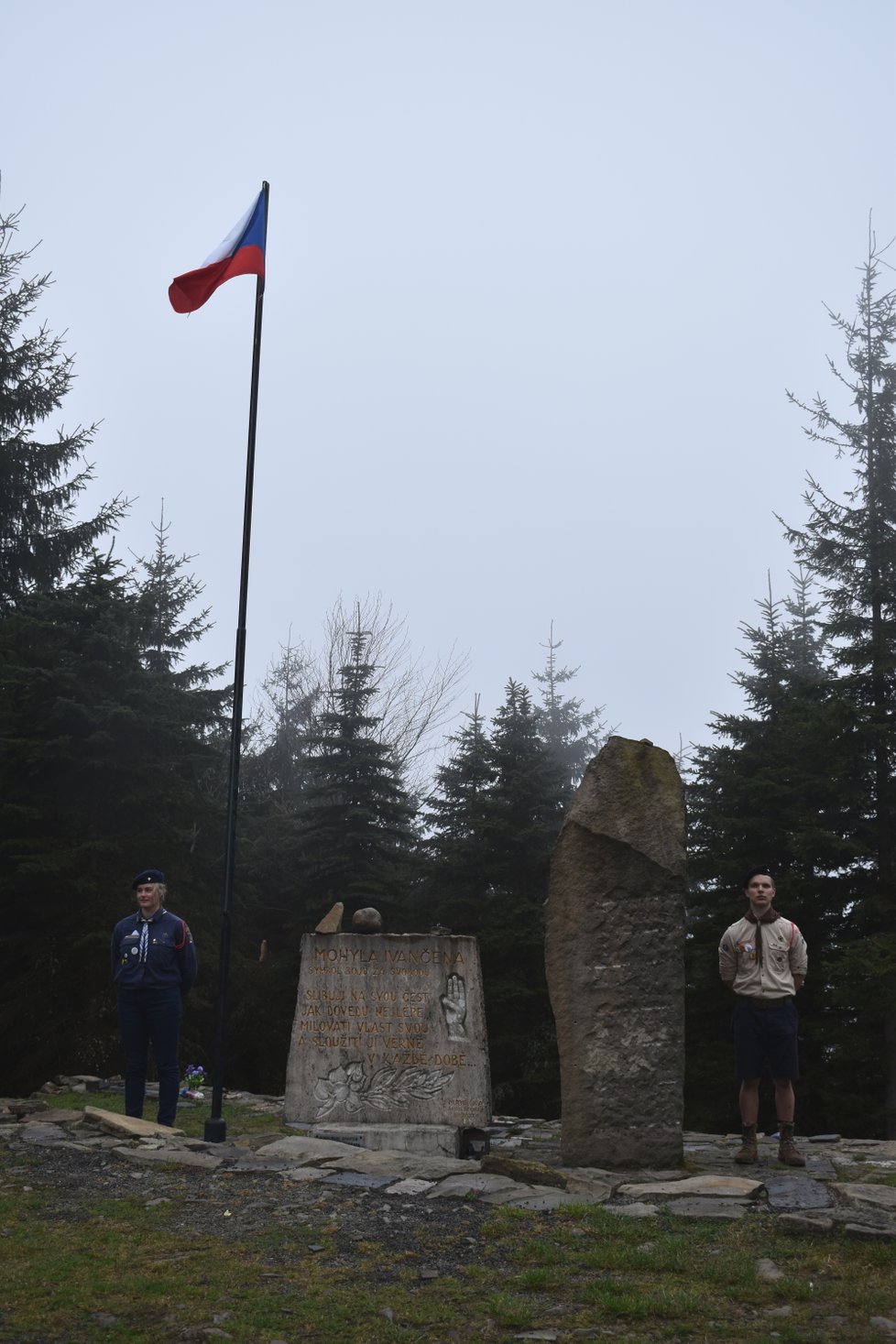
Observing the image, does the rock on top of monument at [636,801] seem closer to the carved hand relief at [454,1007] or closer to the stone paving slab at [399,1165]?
the carved hand relief at [454,1007]

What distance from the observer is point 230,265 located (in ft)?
33.9

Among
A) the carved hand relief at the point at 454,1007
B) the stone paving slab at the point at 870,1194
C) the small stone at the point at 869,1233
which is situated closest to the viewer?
the small stone at the point at 869,1233

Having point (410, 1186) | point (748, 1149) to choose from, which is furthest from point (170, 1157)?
point (748, 1149)

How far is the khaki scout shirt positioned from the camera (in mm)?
7902

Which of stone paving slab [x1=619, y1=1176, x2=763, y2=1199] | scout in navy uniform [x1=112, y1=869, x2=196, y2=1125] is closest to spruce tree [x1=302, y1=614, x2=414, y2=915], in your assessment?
scout in navy uniform [x1=112, y1=869, x2=196, y2=1125]

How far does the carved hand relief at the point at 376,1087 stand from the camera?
9188 millimetres

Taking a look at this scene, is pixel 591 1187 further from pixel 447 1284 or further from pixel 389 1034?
pixel 389 1034

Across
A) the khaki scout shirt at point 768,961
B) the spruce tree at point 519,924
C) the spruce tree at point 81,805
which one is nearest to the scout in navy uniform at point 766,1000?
the khaki scout shirt at point 768,961

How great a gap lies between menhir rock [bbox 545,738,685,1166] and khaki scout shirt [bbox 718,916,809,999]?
389 millimetres

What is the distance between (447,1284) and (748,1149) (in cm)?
370

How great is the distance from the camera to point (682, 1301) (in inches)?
186

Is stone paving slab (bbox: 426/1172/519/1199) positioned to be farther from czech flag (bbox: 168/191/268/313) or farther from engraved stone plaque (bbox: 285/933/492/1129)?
czech flag (bbox: 168/191/268/313)

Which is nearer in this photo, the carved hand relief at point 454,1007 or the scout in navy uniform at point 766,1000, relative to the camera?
the scout in navy uniform at point 766,1000

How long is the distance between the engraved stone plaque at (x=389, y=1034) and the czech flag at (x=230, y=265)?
A: 228 inches
